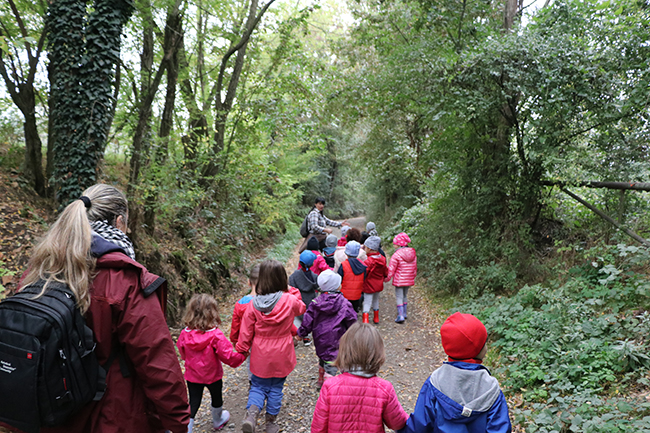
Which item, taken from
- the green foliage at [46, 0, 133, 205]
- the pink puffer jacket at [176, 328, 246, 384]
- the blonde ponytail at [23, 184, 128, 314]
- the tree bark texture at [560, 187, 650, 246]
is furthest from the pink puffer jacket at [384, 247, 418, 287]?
the blonde ponytail at [23, 184, 128, 314]

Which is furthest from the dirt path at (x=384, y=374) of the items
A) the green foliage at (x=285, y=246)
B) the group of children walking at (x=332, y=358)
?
the green foliage at (x=285, y=246)

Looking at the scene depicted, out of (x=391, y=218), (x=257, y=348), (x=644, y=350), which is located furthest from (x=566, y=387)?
(x=391, y=218)

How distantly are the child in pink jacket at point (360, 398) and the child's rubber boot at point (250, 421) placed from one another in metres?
1.21

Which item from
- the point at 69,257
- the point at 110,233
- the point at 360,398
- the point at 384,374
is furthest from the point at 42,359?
the point at 384,374

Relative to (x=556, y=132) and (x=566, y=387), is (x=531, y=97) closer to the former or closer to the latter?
(x=556, y=132)

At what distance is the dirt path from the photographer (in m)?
4.45

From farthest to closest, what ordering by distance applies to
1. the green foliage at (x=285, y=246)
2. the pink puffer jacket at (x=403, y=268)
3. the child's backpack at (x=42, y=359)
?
1. the green foliage at (x=285, y=246)
2. the pink puffer jacket at (x=403, y=268)
3. the child's backpack at (x=42, y=359)

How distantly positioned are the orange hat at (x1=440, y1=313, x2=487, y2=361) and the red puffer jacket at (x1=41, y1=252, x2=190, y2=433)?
169cm

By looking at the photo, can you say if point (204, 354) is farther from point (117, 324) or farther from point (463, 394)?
point (463, 394)

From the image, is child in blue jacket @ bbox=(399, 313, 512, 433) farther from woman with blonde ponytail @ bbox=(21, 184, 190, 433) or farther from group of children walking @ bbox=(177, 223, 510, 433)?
woman with blonde ponytail @ bbox=(21, 184, 190, 433)

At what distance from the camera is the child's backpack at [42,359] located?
1603mm

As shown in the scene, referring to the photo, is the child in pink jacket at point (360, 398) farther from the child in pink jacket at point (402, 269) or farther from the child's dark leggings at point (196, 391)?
the child in pink jacket at point (402, 269)

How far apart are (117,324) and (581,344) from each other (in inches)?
195

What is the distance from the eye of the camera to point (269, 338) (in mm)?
3936
